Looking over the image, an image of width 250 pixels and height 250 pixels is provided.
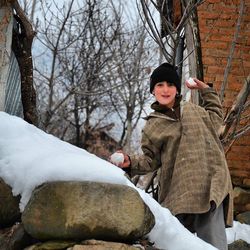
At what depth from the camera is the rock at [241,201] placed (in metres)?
5.48

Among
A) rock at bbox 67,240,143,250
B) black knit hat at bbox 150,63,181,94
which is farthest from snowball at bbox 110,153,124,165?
rock at bbox 67,240,143,250

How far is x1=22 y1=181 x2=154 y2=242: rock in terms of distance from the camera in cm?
206

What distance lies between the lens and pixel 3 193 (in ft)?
7.54

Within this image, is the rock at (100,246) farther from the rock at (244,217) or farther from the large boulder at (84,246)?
the rock at (244,217)

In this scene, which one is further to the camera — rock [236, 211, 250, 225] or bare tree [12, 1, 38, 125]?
rock [236, 211, 250, 225]

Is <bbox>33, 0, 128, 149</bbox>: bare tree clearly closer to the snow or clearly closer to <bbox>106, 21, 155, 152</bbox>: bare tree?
<bbox>106, 21, 155, 152</bbox>: bare tree

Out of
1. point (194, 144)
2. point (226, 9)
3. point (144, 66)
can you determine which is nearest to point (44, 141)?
point (194, 144)

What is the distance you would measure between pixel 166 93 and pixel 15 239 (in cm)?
130

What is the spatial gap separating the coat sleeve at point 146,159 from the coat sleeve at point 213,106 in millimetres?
392

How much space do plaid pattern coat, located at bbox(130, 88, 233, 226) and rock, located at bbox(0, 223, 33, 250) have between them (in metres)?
0.91

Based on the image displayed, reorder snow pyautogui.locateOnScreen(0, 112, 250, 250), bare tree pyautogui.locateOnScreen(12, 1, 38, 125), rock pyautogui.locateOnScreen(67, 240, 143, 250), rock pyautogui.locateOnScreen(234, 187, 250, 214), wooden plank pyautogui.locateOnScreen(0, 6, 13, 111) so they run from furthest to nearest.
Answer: rock pyautogui.locateOnScreen(234, 187, 250, 214), bare tree pyautogui.locateOnScreen(12, 1, 38, 125), wooden plank pyautogui.locateOnScreen(0, 6, 13, 111), snow pyautogui.locateOnScreen(0, 112, 250, 250), rock pyautogui.locateOnScreen(67, 240, 143, 250)

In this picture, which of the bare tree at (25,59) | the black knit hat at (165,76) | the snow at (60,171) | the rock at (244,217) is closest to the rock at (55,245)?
the snow at (60,171)

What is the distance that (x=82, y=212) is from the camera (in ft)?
6.73

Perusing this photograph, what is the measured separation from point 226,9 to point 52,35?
4.95 metres
